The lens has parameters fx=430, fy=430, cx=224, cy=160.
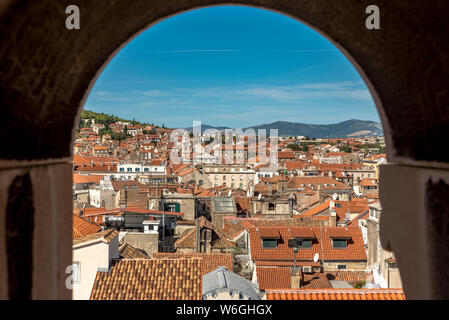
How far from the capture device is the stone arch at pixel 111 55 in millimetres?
1345

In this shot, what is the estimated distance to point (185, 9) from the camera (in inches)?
72.9

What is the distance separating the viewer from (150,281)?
8477 mm

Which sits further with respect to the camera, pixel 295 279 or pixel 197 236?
pixel 197 236

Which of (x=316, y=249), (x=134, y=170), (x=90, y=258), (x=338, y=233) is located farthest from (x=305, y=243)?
(x=134, y=170)

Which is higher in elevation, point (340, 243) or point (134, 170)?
point (134, 170)

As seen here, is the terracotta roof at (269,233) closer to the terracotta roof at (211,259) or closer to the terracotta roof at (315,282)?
the terracotta roof at (315,282)

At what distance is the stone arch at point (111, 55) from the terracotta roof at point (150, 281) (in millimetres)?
6570

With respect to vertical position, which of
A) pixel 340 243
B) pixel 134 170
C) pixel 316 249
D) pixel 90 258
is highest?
pixel 134 170

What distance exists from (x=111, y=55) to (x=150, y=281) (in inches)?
285

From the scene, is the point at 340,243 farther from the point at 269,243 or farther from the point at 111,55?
the point at 111,55

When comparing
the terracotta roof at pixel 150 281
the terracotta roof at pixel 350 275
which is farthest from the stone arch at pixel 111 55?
the terracotta roof at pixel 350 275

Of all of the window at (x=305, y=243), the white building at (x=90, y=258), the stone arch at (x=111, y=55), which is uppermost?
the stone arch at (x=111, y=55)
